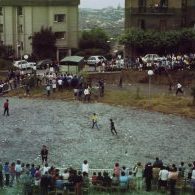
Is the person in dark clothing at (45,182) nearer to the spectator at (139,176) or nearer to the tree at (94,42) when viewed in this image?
the spectator at (139,176)

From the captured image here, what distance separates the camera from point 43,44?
80312 millimetres

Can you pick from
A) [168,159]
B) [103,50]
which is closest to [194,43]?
[103,50]

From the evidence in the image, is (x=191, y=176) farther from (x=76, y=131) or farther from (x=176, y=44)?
(x=176, y=44)

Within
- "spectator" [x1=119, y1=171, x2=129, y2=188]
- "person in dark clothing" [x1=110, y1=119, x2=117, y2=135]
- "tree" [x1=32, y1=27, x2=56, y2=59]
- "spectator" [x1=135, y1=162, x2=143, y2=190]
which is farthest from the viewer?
"tree" [x1=32, y1=27, x2=56, y2=59]

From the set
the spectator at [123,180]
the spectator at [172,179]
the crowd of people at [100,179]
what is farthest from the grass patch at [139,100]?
the spectator at [123,180]

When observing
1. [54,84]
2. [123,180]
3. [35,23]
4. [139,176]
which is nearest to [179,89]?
[54,84]

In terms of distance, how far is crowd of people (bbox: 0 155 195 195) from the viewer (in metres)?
28.3

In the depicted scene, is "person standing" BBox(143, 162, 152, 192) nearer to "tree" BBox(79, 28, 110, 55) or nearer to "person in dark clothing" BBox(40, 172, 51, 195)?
"person in dark clothing" BBox(40, 172, 51, 195)

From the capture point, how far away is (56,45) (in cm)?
8375

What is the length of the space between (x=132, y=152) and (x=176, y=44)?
3662cm

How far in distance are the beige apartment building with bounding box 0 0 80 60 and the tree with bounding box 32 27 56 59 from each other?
2.05m

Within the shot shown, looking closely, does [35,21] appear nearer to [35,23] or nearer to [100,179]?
[35,23]

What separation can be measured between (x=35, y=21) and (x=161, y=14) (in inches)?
731

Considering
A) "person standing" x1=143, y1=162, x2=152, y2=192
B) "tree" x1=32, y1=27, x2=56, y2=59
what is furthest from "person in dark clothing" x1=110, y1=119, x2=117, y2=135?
"tree" x1=32, y1=27, x2=56, y2=59
